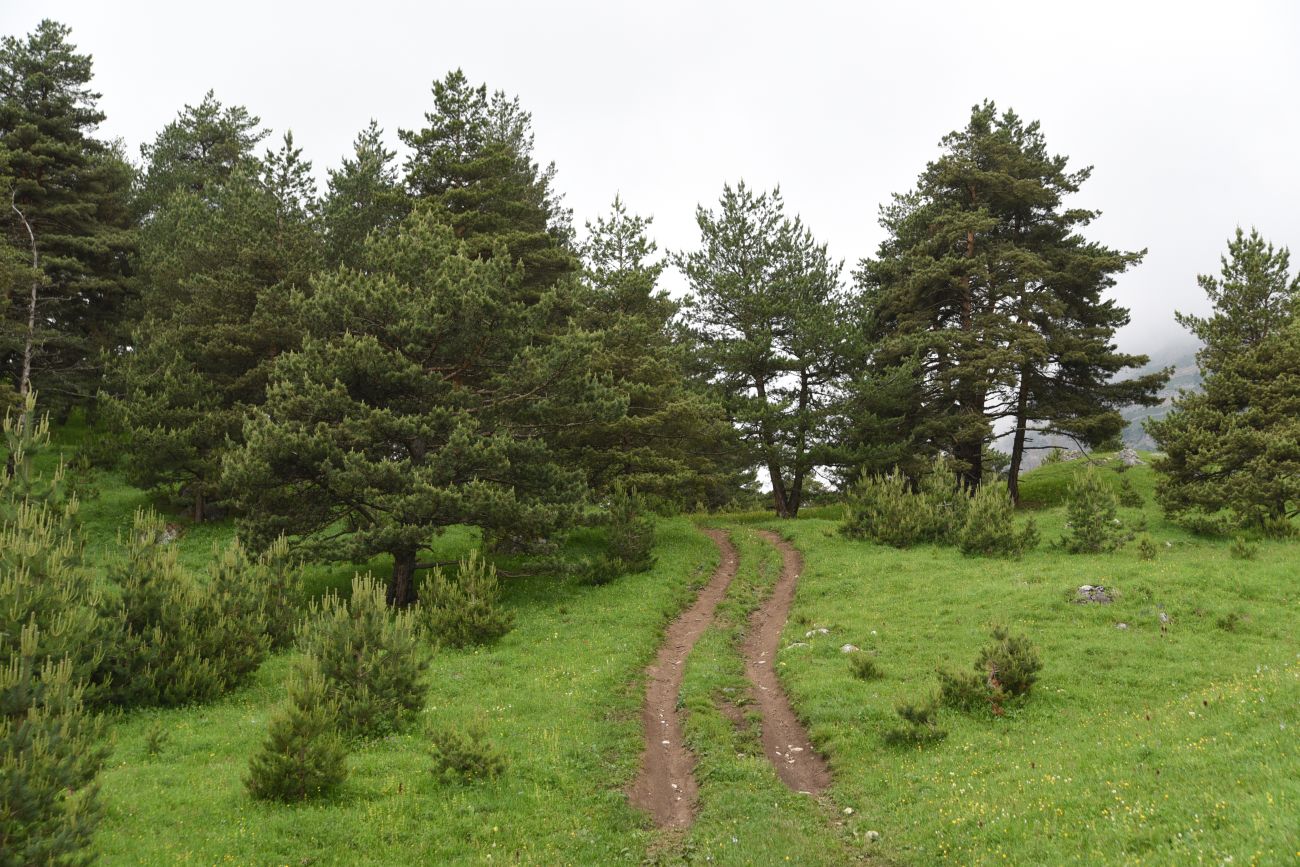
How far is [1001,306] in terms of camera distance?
39.1 m

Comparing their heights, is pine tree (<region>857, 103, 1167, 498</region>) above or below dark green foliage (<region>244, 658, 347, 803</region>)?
above

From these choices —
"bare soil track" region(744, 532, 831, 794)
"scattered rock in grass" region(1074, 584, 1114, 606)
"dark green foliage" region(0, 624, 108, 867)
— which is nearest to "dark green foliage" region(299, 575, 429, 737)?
"dark green foliage" region(0, 624, 108, 867)

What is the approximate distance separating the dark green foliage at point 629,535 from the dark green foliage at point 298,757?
A: 16.1 metres

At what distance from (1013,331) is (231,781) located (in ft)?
127

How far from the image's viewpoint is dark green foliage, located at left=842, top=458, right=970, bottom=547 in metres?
29.7

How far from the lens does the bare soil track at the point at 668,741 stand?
11.7 m

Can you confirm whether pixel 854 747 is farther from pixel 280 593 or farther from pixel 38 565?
pixel 280 593

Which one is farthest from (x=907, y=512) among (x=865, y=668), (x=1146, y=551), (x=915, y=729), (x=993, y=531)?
(x=915, y=729)

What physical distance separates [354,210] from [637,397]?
21.0 metres

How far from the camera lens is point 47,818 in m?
6.92

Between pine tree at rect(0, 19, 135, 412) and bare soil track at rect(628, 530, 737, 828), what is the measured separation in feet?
121

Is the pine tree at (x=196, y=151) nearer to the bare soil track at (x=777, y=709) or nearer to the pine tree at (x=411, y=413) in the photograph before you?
the pine tree at (x=411, y=413)

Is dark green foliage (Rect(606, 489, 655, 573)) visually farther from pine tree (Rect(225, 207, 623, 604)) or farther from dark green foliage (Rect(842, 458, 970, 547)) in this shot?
dark green foliage (Rect(842, 458, 970, 547))

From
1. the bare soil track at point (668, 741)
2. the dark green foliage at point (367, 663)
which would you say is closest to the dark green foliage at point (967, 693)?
the bare soil track at point (668, 741)
